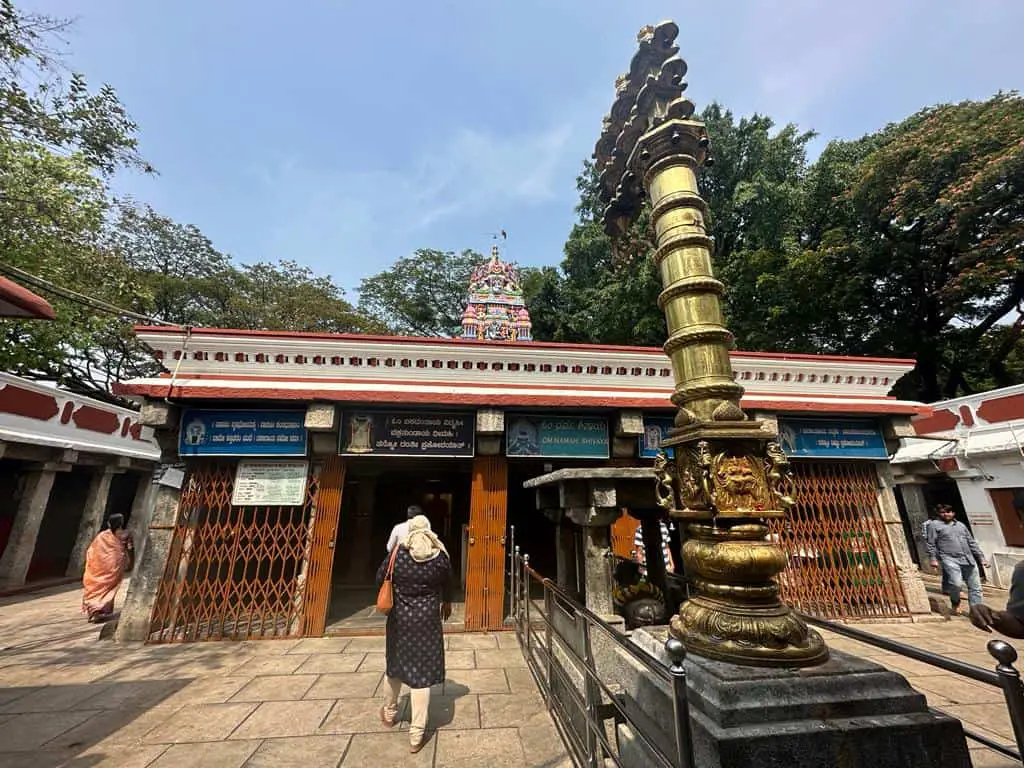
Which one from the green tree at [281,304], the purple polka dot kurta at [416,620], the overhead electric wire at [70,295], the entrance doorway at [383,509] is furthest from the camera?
the green tree at [281,304]

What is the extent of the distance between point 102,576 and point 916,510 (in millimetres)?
18323

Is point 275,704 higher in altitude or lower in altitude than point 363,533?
lower

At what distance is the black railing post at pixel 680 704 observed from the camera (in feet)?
5.64

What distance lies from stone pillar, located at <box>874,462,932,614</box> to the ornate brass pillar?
20.2 ft

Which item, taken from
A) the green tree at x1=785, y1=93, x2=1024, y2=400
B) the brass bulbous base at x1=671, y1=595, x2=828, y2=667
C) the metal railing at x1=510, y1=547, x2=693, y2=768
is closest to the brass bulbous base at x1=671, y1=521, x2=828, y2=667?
the brass bulbous base at x1=671, y1=595, x2=828, y2=667

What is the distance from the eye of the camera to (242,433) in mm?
6297

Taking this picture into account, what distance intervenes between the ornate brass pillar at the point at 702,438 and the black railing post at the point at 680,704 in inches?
23.9

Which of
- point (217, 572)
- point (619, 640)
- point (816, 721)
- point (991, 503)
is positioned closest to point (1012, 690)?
point (816, 721)

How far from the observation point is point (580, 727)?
3.33 meters

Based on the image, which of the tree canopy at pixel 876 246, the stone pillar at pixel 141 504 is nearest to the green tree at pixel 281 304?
the stone pillar at pixel 141 504

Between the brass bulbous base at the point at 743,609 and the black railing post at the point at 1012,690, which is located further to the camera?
the brass bulbous base at the point at 743,609

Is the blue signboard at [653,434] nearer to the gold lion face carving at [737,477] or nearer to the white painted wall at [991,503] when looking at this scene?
the gold lion face carving at [737,477]

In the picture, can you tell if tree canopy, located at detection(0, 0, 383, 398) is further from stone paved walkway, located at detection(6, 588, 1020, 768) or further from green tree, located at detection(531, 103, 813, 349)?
green tree, located at detection(531, 103, 813, 349)

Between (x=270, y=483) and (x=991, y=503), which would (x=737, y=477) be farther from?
(x=991, y=503)
